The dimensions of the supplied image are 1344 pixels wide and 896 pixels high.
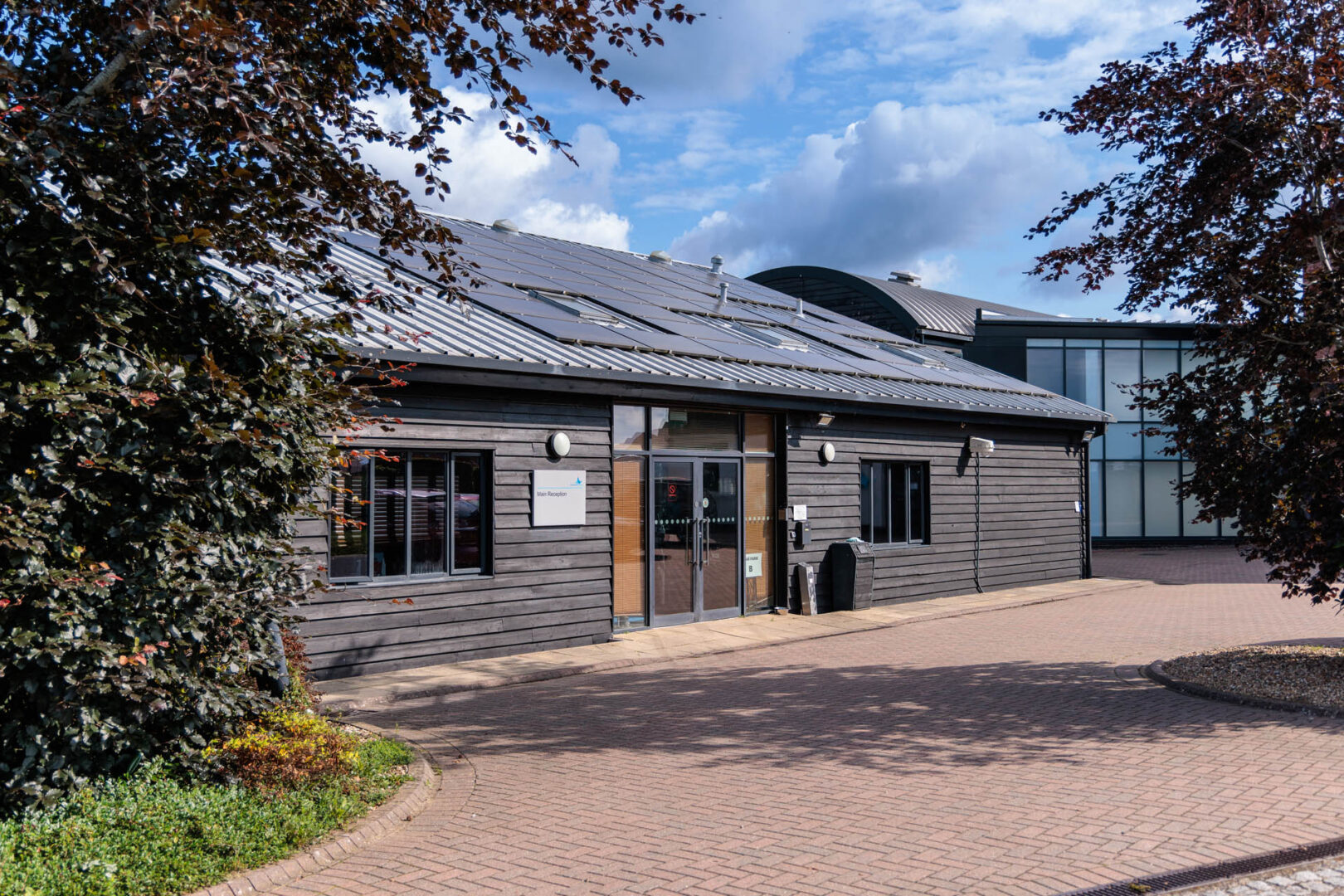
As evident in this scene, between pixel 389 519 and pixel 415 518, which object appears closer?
pixel 389 519

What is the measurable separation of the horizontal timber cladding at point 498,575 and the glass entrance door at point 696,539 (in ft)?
3.80

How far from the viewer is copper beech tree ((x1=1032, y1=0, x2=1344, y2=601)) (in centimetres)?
919

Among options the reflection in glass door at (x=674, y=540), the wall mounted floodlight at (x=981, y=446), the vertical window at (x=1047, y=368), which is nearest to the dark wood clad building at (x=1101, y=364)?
the vertical window at (x=1047, y=368)

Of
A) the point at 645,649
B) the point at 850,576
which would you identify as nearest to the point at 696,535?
the point at 645,649

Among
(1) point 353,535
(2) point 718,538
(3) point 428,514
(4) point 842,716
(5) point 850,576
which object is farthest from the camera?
(5) point 850,576

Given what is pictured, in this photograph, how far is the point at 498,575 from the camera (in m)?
11.3

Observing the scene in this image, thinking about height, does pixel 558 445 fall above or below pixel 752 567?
above

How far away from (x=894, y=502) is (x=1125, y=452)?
1650 cm

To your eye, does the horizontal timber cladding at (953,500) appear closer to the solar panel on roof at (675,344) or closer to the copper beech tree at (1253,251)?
the solar panel on roof at (675,344)

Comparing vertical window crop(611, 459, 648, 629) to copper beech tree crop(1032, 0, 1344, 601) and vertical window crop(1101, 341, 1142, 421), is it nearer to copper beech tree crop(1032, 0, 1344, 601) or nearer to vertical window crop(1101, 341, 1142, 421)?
copper beech tree crop(1032, 0, 1344, 601)

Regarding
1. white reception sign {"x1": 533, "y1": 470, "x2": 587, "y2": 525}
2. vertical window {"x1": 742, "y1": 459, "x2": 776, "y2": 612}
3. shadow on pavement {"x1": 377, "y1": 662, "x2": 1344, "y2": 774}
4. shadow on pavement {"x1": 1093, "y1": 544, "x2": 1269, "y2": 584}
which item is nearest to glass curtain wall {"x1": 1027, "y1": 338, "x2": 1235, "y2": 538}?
shadow on pavement {"x1": 1093, "y1": 544, "x2": 1269, "y2": 584}

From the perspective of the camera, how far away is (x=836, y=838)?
219 inches

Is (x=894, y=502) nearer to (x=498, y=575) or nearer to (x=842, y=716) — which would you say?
(x=498, y=575)

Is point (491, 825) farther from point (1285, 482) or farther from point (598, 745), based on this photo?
point (1285, 482)
